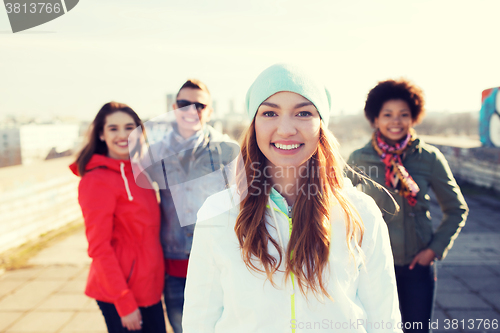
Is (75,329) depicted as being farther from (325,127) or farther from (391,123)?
(391,123)

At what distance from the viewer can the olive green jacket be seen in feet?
6.74

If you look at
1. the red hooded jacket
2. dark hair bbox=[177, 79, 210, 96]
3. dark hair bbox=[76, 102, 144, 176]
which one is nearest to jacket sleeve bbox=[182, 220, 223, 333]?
the red hooded jacket

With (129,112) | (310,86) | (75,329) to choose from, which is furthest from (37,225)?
(310,86)

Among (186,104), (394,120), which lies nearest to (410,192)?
(394,120)

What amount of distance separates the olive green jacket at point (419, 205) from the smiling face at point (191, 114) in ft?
3.67

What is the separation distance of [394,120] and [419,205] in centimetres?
62

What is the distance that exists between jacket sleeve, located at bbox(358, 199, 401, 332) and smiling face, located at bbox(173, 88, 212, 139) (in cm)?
133

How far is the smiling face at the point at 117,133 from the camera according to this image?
203 centimetres

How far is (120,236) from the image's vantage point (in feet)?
6.30

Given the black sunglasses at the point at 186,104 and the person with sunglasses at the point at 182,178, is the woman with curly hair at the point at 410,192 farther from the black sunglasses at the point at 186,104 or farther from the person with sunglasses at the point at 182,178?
the black sunglasses at the point at 186,104

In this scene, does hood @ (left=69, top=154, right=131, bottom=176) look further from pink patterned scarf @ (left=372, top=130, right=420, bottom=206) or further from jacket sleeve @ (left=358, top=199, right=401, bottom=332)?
pink patterned scarf @ (left=372, top=130, right=420, bottom=206)

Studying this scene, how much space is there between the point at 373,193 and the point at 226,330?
53.5 inches

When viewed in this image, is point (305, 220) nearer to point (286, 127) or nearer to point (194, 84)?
point (286, 127)

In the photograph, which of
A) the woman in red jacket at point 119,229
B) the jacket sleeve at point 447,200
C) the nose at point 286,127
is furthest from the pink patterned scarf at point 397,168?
the woman in red jacket at point 119,229
